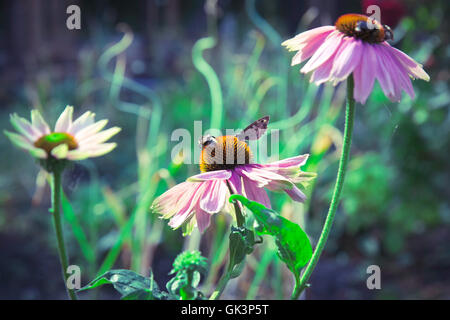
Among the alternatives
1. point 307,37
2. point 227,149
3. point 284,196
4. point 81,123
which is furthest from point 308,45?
point 284,196

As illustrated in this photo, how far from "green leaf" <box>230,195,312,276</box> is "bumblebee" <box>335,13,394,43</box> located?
16 centimetres

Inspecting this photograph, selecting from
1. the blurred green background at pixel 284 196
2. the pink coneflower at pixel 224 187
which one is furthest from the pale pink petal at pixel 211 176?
the blurred green background at pixel 284 196

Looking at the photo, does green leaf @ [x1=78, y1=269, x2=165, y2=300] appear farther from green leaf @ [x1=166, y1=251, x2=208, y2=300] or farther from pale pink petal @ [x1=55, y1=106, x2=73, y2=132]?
pale pink petal @ [x1=55, y1=106, x2=73, y2=132]

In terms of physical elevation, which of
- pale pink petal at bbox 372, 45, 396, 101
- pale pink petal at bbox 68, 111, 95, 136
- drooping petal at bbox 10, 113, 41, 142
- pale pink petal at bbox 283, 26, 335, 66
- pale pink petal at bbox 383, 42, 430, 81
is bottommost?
drooping petal at bbox 10, 113, 41, 142

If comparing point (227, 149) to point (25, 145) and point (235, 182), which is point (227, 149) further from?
point (25, 145)

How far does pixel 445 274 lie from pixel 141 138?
1.00 metres

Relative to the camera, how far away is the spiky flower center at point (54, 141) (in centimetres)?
42

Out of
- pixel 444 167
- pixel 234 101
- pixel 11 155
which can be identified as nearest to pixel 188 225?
pixel 444 167

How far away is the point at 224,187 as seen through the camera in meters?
0.41

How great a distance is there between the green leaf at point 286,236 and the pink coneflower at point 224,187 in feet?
0.07

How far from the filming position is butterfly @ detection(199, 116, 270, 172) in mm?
438

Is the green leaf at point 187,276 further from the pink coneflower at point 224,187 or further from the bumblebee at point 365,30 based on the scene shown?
the bumblebee at point 365,30

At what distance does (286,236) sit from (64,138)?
0.68ft

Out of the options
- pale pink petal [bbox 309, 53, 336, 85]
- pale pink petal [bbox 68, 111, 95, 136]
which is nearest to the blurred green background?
pale pink petal [bbox 68, 111, 95, 136]
